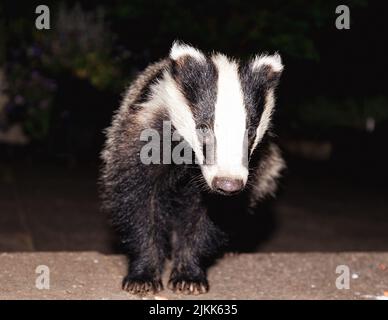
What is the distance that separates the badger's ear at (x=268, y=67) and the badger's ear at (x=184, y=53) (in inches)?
10.8

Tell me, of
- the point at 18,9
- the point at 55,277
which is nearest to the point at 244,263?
the point at 55,277

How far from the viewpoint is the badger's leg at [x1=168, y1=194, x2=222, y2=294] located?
3826 millimetres

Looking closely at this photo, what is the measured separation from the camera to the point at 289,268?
4195mm

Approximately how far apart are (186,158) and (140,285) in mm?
665

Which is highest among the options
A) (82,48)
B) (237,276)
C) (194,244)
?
(82,48)

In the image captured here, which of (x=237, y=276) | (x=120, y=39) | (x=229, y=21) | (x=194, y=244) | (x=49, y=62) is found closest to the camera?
(x=194, y=244)

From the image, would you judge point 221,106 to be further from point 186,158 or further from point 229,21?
point 229,21

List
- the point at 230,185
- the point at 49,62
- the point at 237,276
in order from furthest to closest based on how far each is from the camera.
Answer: the point at 49,62 → the point at 237,276 → the point at 230,185

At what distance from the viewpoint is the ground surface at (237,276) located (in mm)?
3594

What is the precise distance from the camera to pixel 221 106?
3.29 metres

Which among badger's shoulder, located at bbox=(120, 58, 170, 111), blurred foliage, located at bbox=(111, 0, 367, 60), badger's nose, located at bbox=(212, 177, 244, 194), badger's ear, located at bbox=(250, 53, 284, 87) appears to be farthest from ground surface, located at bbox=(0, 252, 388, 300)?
blurred foliage, located at bbox=(111, 0, 367, 60)

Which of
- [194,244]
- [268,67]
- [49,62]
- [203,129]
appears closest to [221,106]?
[203,129]

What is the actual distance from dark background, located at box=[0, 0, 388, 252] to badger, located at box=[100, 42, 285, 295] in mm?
1709

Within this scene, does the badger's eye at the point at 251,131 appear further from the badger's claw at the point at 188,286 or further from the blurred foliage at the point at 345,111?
the blurred foliage at the point at 345,111
